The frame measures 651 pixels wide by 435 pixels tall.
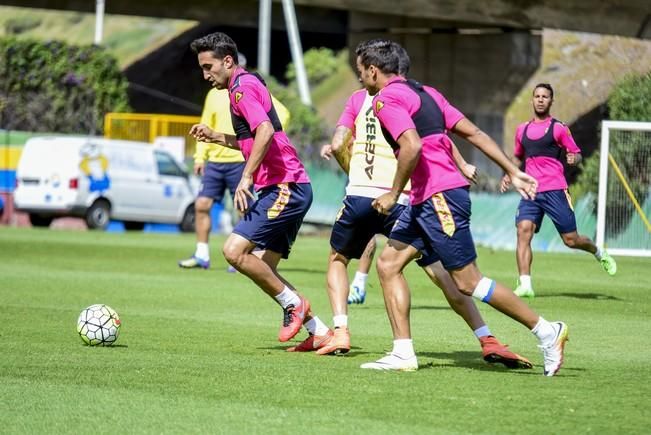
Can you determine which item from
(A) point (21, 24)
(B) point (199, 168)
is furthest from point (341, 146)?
(A) point (21, 24)

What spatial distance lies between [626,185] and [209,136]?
590 inches

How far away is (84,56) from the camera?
144 ft

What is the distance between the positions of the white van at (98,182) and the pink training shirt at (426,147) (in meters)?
21.4

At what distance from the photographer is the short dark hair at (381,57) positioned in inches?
348

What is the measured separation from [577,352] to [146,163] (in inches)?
850

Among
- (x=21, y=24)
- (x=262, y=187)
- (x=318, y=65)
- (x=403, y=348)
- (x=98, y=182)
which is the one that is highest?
(x=21, y=24)

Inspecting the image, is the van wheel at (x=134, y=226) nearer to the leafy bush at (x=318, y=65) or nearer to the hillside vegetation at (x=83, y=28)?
the hillside vegetation at (x=83, y=28)

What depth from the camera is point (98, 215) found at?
30.1m

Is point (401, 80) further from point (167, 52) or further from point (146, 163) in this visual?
point (167, 52)

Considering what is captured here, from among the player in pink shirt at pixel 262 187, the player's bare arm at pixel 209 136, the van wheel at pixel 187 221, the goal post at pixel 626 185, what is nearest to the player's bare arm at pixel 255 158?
the player in pink shirt at pixel 262 187

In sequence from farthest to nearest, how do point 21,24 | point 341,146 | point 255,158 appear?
point 21,24 → point 341,146 → point 255,158

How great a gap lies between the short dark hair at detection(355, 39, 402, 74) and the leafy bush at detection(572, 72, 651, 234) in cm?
1505

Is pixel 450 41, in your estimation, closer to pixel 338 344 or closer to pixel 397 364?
pixel 338 344

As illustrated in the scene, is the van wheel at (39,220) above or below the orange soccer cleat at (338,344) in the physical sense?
below
